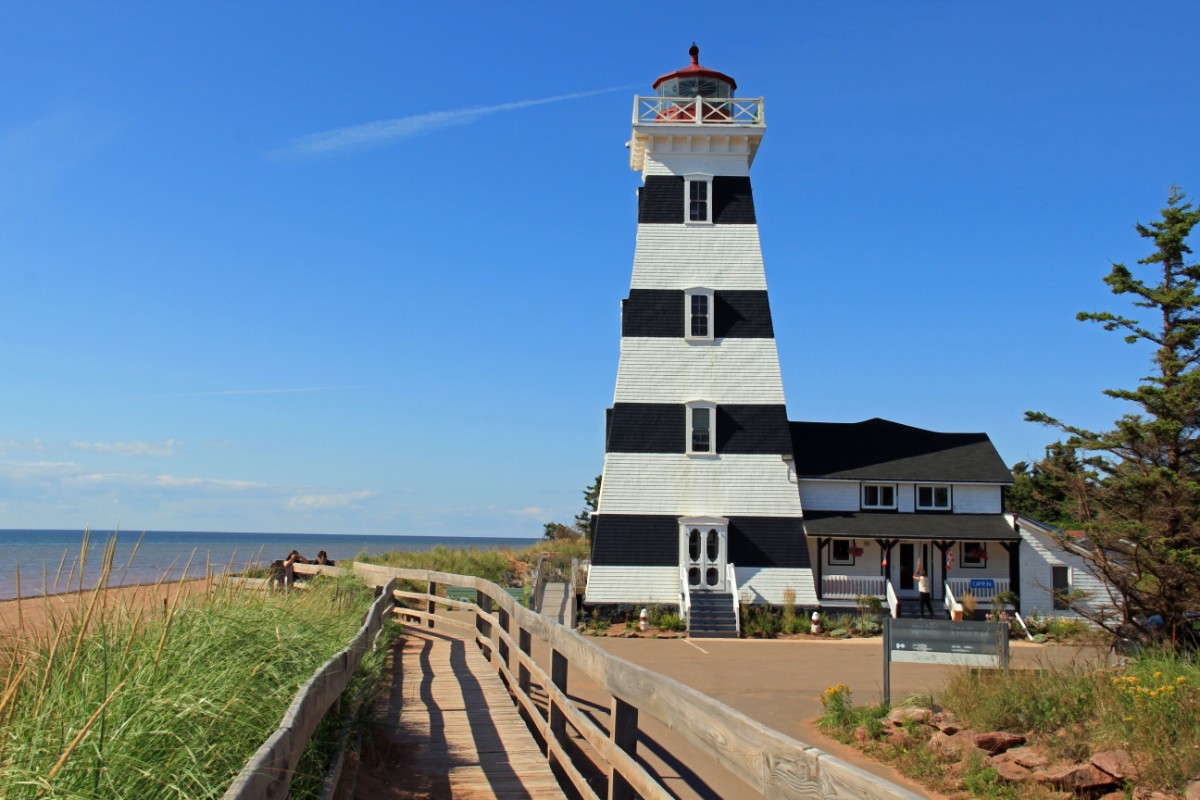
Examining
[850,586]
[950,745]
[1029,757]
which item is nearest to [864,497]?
[850,586]

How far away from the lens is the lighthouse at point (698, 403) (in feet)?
89.5

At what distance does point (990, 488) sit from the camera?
2966 centimetres

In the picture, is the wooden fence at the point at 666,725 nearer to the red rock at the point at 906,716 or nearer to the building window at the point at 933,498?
the red rock at the point at 906,716

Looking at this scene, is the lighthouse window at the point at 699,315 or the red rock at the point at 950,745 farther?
the lighthouse window at the point at 699,315

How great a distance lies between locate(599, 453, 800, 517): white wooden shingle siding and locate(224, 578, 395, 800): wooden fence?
21.9 metres

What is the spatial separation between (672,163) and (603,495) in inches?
383

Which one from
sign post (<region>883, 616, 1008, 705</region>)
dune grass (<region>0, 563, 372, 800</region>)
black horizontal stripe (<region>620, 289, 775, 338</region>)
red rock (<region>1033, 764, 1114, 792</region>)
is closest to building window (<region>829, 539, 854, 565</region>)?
black horizontal stripe (<region>620, 289, 775, 338</region>)

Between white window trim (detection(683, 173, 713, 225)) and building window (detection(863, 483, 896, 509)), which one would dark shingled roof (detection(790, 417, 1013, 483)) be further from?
white window trim (detection(683, 173, 713, 225))

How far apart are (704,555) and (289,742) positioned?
2407 centimetres

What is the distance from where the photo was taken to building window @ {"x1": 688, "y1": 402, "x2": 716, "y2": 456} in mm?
27719

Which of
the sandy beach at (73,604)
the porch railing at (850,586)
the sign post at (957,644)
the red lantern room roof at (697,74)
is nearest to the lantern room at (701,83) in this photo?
the red lantern room roof at (697,74)

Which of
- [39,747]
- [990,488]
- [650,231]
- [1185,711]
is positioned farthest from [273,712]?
[990,488]

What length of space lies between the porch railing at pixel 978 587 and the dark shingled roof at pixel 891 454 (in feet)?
9.63

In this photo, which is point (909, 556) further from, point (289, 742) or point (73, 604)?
point (289, 742)
